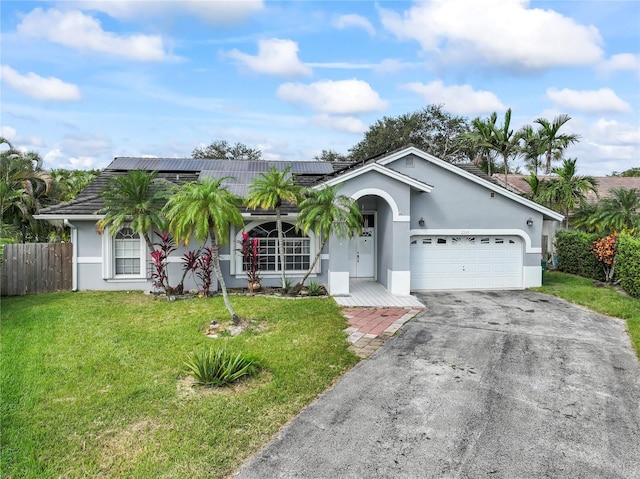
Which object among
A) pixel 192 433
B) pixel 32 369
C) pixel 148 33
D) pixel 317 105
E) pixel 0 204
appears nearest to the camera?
pixel 192 433

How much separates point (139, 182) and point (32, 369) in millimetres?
6807

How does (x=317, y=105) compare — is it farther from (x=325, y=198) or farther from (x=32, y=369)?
(x=32, y=369)

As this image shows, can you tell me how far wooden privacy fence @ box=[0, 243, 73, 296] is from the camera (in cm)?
1318

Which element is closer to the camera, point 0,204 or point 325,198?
point 325,198

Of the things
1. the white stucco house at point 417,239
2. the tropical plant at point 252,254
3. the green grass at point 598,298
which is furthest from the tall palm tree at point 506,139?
the tropical plant at point 252,254

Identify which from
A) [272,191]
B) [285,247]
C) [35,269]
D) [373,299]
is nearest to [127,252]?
[35,269]

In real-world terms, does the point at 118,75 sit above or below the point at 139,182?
above

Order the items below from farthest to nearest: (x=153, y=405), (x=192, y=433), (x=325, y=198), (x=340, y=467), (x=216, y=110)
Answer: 1. (x=216, y=110)
2. (x=325, y=198)
3. (x=153, y=405)
4. (x=192, y=433)
5. (x=340, y=467)

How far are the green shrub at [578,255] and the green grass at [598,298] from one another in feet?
1.46

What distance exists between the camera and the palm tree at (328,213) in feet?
38.0

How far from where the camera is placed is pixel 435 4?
11.6 metres

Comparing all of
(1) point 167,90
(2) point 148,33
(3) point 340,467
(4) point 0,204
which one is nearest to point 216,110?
(1) point 167,90

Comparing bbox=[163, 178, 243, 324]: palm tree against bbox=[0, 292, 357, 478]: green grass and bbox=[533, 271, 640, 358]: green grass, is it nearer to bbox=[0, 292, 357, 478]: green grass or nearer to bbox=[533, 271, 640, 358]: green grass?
bbox=[0, 292, 357, 478]: green grass

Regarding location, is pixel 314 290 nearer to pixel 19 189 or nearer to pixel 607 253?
pixel 607 253
